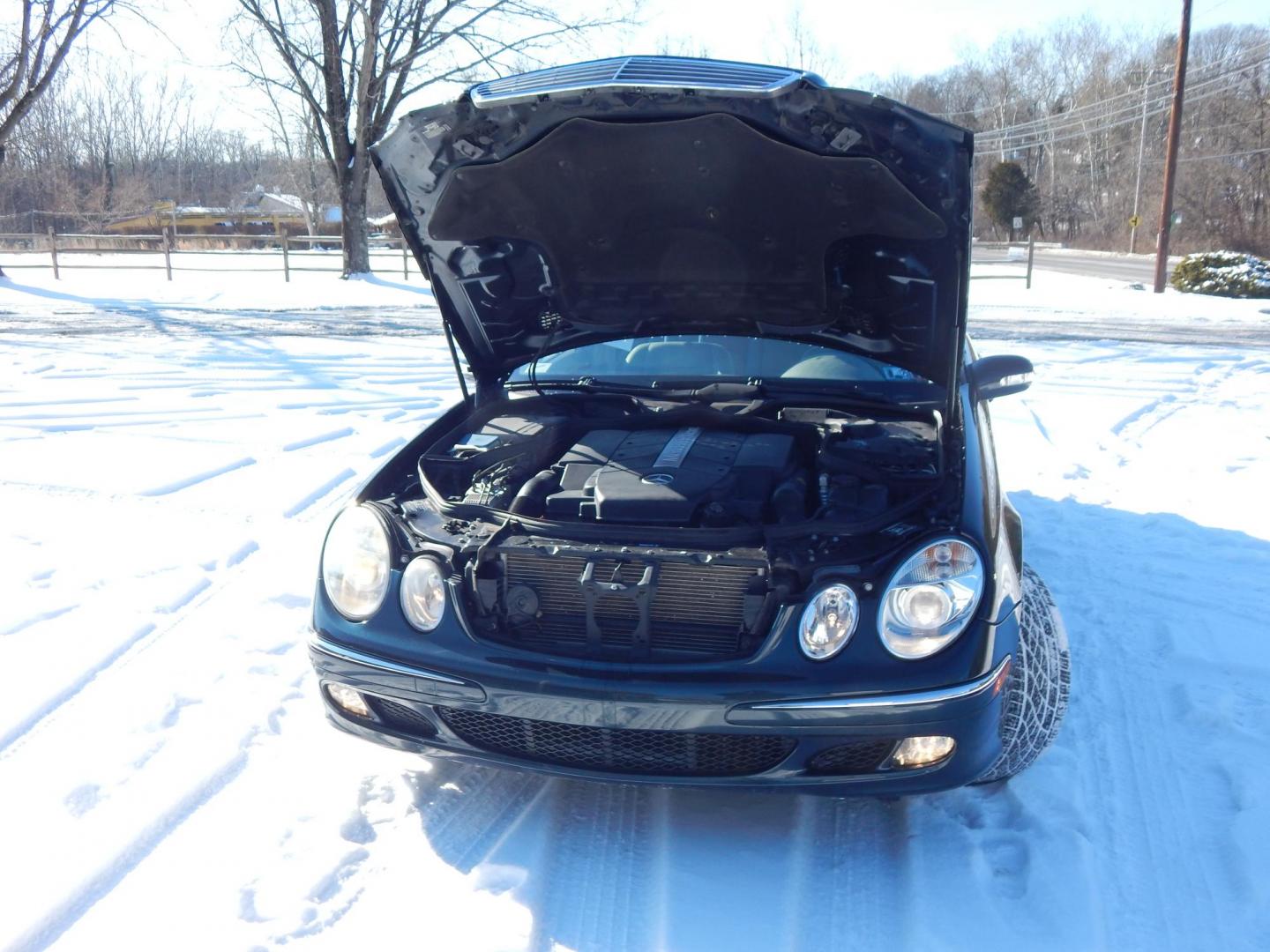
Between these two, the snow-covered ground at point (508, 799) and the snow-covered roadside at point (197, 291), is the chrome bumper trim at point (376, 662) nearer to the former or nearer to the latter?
the snow-covered ground at point (508, 799)

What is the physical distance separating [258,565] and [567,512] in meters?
2.33

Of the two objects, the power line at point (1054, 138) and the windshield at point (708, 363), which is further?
the power line at point (1054, 138)

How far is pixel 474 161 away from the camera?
330 centimetres

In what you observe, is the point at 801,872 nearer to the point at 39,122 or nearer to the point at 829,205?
the point at 829,205

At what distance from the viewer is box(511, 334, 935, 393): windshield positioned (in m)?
3.82

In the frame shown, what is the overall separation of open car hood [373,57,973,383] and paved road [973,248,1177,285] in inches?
869

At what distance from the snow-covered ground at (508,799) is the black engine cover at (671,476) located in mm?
834

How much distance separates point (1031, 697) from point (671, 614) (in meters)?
1.09

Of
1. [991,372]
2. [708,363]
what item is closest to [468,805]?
[708,363]

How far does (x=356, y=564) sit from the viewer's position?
2887mm

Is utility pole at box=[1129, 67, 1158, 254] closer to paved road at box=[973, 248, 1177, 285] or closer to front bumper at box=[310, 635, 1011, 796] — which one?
paved road at box=[973, 248, 1177, 285]

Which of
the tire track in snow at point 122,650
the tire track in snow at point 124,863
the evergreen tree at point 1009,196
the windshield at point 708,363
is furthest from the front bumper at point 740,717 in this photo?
the evergreen tree at point 1009,196

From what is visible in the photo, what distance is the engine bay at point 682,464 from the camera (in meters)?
2.98

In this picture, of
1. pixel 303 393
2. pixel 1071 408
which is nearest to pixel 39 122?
pixel 303 393
